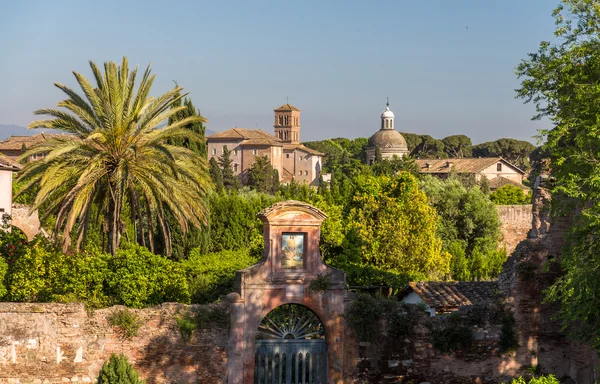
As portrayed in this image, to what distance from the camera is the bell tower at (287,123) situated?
172625 millimetres

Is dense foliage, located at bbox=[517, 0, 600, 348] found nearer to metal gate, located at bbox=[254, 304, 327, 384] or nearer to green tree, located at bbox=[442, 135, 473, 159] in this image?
metal gate, located at bbox=[254, 304, 327, 384]

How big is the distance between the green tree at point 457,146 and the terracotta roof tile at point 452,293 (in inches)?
4962

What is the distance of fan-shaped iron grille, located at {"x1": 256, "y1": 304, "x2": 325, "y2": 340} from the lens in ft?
70.2

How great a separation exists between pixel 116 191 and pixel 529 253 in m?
12.2

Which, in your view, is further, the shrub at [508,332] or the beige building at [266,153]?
the beige building at [266,153]

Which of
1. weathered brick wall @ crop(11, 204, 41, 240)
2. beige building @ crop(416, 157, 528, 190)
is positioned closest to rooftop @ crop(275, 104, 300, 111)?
beige building @ crop(416, 157, 528, 190)

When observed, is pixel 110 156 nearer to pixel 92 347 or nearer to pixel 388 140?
pixel 92 347

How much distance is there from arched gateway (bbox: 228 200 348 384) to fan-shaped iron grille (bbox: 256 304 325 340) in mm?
23

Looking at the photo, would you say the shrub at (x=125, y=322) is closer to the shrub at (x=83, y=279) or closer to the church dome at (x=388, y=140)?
the shrub at (x=83, y=279)

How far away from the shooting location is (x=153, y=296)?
2653 centimetres

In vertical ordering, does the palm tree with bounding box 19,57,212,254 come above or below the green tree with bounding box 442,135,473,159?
below

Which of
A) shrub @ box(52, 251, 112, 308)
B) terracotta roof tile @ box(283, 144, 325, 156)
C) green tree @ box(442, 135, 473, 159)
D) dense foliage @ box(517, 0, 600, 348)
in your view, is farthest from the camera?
green tree @ box(442, 135, 473, 159)

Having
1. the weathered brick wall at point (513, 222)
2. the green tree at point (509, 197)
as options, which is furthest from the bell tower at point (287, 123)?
the weathered brick wall at point (513, 222)

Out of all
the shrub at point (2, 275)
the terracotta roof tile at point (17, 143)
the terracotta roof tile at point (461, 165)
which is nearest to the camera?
the shrub at point (2, 275)
